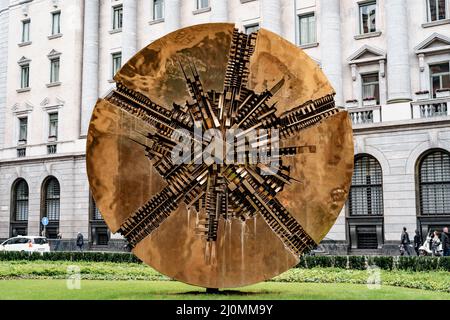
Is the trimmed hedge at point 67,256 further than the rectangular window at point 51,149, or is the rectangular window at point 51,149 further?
the rectangular window at point 51,149

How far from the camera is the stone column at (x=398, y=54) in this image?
109 ft

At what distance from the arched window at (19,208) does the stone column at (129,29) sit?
13.4m

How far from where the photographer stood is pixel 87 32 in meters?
45.8

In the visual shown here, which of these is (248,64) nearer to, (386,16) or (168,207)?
(168,207)

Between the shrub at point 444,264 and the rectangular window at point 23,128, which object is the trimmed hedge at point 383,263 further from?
the rectangular window at point 23,128

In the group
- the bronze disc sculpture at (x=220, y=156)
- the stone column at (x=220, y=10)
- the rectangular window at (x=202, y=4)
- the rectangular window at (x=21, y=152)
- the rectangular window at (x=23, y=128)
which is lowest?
the bronze disc sculpture at (x=220, y=156)

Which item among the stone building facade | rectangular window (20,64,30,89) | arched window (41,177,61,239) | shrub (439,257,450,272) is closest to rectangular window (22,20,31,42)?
the stone building facade

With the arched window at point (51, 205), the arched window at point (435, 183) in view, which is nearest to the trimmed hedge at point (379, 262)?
the arched window at point (435, 183)

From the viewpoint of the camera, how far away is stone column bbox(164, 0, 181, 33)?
41.8 metres

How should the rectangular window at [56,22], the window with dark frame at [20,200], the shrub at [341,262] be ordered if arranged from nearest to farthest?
the shrub at [341,262]
the rectangular window at [56,22]
the window with dark frame at [20,200]

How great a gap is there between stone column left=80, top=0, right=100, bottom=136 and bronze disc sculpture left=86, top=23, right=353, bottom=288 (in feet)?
109

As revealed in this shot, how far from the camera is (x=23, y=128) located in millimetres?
48844

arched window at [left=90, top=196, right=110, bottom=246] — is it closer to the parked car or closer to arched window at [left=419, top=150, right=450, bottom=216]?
the parked car
